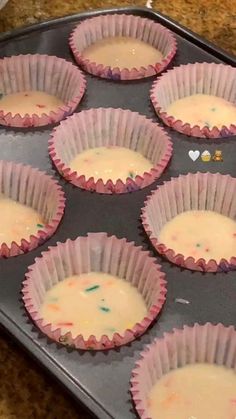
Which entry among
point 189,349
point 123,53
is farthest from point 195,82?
point 189,349

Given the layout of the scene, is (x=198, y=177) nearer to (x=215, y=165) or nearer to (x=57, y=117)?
(x=215, y=165)

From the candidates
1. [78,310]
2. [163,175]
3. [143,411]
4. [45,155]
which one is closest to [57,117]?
[45,155]

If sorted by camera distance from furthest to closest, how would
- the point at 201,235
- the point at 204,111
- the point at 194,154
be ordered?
the point at 204,111, the point at 194,154, the point at 201,235

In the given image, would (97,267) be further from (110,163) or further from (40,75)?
(40,75)

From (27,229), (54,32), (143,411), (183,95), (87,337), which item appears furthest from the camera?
(54,32)

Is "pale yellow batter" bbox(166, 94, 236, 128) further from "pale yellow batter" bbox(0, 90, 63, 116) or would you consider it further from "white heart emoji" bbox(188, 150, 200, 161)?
"pale yellow batter" bbox(0, 90, 63, 116)

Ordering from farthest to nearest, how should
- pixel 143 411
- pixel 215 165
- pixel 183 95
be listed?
pixel 183 95 → pixel 215 165 → pixel 143 411
